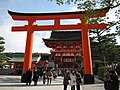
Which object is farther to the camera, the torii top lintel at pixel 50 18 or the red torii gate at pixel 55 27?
the torii top lintel at pixel 50 18

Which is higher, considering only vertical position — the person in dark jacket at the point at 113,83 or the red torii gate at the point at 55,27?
the red torii gate at the point at 55,27

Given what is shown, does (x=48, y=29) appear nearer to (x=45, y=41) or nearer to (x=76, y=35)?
(x=45, y=41)

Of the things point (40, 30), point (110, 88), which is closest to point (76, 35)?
point (40, 30)

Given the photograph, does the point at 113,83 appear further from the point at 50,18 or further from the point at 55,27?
the point at 50,18

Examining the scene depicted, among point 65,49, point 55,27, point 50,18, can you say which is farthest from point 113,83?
point 65,49

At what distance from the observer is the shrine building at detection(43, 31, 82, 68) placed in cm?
3838

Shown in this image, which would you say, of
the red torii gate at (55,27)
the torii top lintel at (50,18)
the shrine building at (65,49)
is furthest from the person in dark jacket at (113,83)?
the shrine building at (65,49)

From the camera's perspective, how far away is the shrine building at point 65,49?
38384 millimetres

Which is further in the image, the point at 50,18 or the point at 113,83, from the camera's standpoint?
the point at 50,18

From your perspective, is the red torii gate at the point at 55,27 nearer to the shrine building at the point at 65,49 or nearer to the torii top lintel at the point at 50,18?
the torii top lintel at the point at 50,18

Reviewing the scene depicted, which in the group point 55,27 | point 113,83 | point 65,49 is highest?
point 65,49

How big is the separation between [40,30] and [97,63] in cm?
1448

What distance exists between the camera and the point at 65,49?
40.0m

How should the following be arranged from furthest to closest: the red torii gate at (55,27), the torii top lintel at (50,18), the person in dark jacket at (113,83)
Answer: the torii top lintel at (50,18) → the red torii gate at (55,27) → the person in dark jacket at (113,83)
